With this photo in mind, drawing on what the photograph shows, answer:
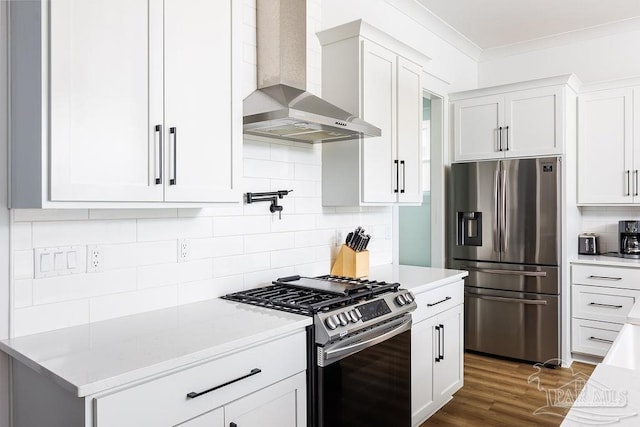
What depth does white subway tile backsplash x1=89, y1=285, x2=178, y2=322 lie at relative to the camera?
6.07ft

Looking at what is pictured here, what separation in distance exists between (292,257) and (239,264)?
1.38 ft

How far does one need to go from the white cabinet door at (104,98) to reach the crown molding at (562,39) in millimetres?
4222

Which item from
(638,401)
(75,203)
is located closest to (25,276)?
(75,203)

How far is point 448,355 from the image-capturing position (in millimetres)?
3109

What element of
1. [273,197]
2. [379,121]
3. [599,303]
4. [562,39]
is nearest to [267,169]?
[273,197]

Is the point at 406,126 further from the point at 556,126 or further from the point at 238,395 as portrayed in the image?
the point at 238,395

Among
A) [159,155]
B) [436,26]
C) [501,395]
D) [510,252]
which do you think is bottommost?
[501,395]

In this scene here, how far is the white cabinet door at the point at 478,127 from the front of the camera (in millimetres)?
4246

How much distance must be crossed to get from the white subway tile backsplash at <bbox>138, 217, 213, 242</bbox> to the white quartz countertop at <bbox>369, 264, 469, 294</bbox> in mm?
1148

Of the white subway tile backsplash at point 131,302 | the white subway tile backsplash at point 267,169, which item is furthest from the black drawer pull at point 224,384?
the white subway tile backsplash at point 267,169

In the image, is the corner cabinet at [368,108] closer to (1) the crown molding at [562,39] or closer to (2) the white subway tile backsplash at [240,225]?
(2) the white subway tile backsplash at [240,225]

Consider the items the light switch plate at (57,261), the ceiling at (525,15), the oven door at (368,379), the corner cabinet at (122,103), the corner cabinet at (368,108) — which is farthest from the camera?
the ceiling at (525,15)

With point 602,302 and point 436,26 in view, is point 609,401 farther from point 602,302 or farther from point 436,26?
point 436,26

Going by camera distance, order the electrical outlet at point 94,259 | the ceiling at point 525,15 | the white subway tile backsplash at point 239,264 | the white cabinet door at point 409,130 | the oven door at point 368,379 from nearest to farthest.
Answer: the electrical outlet at point 94,259 → the oven door at point 368,379 → the white subway tile backsplash at point 239,264 → the white cabinet door at point 409,130 → the ceiling at point 525,15
